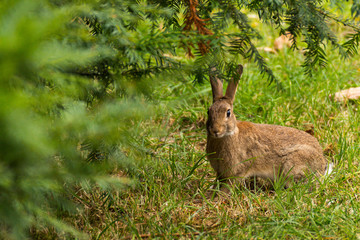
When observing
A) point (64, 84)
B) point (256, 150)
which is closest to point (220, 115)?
point (256, 150)

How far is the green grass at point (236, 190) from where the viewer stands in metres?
2.40

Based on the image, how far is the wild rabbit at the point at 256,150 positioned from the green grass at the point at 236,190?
0.15 meters

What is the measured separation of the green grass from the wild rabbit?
15 cm

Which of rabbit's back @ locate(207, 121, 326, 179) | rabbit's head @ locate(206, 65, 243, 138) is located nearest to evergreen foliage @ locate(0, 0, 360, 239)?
rabbit's head @ locate(206, 65, 243, 138)

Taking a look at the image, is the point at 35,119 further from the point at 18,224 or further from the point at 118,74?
the point at 118,74

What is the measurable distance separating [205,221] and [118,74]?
1268 mm

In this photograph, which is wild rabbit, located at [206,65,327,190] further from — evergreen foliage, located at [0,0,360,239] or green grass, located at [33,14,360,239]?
evergreen foliage, located at [0,0,360,239]

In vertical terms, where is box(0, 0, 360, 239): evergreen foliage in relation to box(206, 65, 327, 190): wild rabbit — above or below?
above

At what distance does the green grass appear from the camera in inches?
94.6

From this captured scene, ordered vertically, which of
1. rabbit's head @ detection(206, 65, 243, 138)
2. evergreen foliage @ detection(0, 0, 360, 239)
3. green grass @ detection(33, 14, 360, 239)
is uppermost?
evergreen foliage @ detection(0, 0, 360, 239)

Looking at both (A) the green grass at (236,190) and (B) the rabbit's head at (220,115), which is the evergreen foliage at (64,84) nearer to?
(A) the green grass at (236,190)

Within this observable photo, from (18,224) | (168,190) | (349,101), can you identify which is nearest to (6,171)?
(18,224)

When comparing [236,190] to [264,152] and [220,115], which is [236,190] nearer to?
[264,152]

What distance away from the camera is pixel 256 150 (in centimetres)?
336
